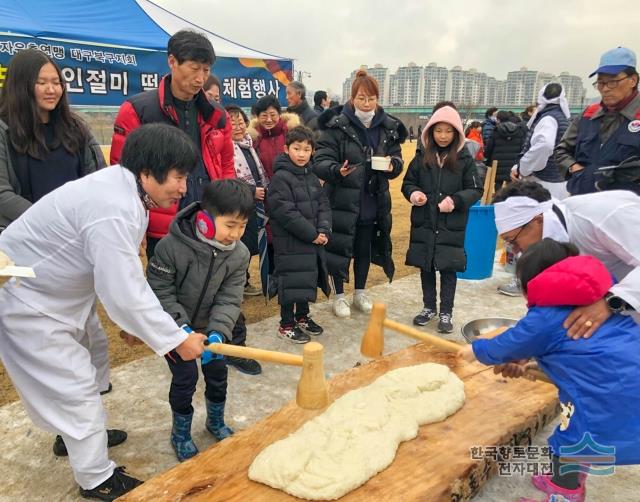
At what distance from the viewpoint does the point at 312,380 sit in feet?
7.16

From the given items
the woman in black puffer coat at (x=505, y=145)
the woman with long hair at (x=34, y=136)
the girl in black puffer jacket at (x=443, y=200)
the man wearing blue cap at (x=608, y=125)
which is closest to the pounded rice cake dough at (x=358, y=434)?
the girl in black puffer jacket at (x=443, y=200)

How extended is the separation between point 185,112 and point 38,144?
0.88m

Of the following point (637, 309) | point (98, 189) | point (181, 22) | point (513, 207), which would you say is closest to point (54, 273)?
point (98, 189)

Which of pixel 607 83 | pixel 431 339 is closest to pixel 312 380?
pixel 431 339

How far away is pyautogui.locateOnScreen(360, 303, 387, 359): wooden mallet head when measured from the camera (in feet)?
9.23

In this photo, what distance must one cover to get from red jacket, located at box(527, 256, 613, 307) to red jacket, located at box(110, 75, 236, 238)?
2.12 m

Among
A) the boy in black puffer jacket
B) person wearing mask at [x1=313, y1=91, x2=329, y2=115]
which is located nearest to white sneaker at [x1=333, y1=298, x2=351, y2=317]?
the boy in black puffer jacket

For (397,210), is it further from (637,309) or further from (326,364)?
(637,309)

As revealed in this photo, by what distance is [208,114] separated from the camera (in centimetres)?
323

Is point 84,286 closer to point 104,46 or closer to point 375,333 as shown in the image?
point 375,333

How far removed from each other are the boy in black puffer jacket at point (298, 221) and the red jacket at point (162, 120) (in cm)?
64

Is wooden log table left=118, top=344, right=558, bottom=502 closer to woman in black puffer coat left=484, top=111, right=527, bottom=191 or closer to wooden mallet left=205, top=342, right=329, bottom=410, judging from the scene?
wooden mallet left=205, top=342, right=329, bottom=410

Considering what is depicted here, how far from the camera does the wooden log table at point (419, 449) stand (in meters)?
1.90

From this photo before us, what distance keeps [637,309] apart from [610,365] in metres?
0.27
